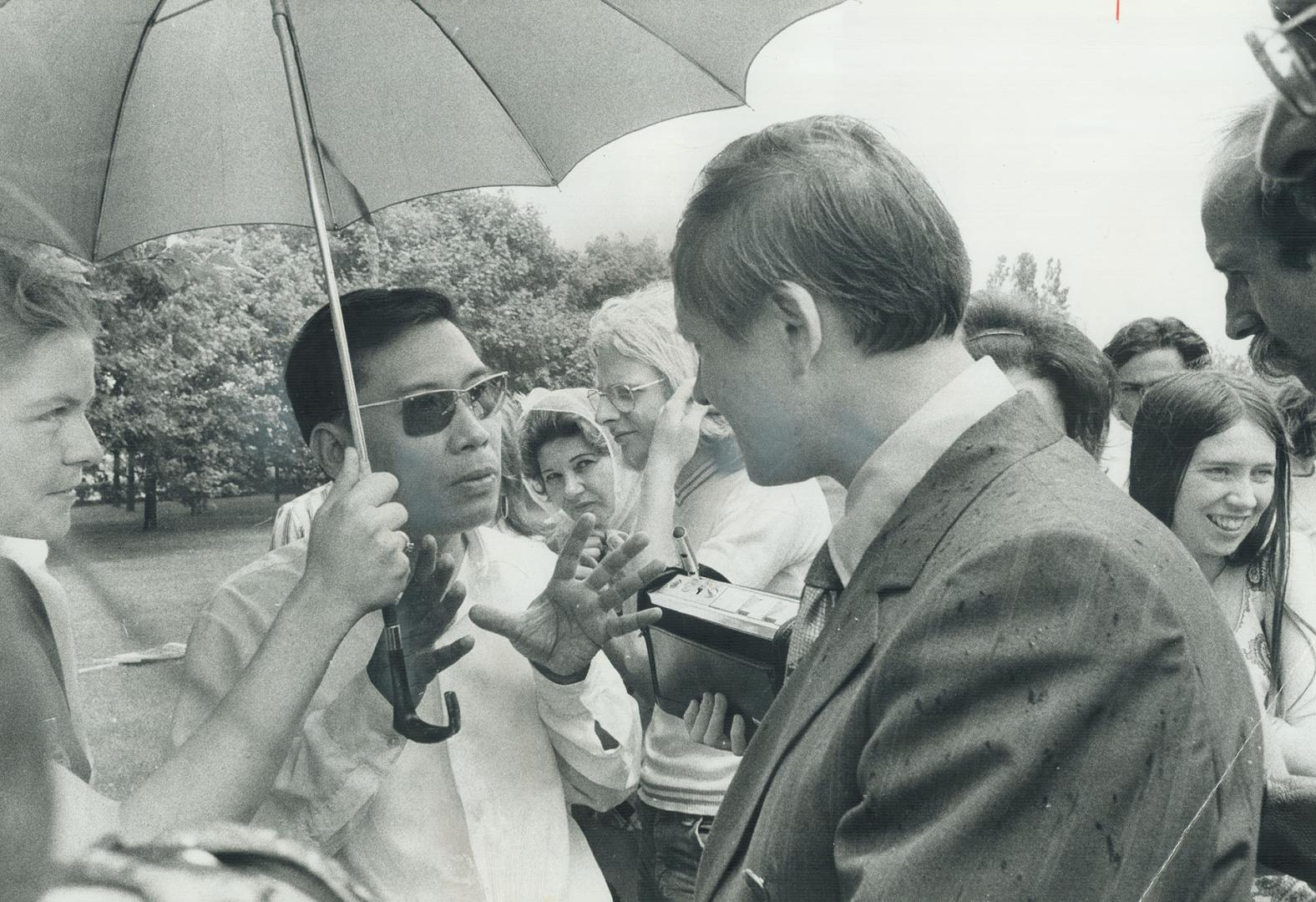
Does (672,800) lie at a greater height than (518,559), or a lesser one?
lesser

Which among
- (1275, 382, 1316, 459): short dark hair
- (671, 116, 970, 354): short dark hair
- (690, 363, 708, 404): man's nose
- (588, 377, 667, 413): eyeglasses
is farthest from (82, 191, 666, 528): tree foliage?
(1275, 382, 1316, 459): short dark hair

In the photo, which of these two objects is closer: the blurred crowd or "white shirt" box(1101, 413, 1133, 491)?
the blurred crowd

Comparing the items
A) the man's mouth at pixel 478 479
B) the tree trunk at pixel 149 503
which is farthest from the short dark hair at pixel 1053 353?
the tree trunk at pixel 149 503

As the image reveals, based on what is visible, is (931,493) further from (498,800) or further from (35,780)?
(498,800)

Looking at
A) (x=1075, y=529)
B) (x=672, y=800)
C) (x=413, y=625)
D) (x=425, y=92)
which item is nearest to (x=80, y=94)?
(x=425, y=92)

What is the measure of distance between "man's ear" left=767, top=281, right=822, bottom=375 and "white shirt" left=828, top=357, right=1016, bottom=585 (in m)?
0.14

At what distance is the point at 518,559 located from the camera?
222 cm

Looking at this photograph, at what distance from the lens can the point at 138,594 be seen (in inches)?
75.9

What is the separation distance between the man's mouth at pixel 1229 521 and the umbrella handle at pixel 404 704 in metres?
1.48

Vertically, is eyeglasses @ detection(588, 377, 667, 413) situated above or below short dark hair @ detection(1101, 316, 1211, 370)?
below

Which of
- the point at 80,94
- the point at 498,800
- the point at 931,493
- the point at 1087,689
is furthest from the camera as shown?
the point at 498,800

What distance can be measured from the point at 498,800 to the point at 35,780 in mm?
1125

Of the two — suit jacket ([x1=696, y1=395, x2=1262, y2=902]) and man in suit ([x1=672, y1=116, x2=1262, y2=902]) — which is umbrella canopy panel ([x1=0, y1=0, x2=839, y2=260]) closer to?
man in suit ([x1=672, y1=116, x2=1262, y2=902])

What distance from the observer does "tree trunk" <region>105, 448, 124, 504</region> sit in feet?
6.15
